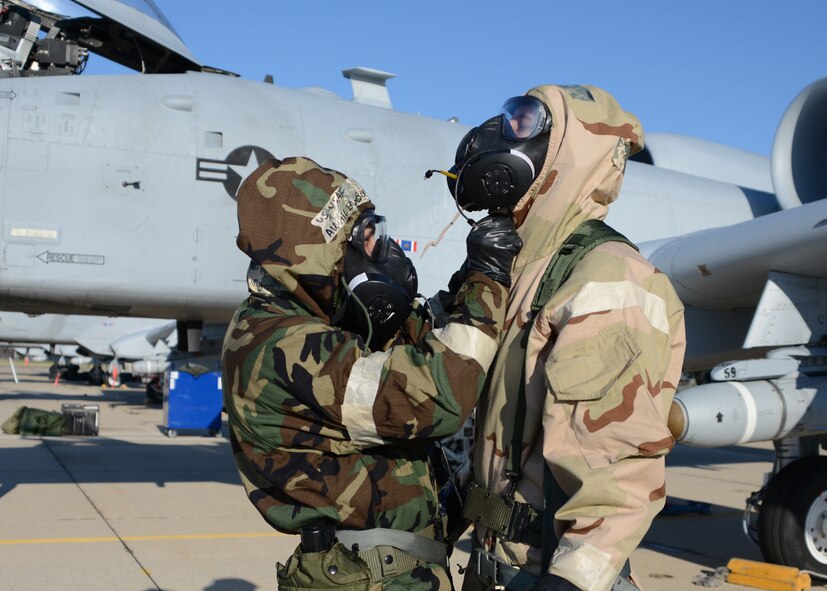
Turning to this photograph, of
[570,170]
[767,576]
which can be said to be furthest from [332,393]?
[767,576]

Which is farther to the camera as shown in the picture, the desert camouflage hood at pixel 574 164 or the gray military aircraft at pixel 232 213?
the gray military aircraft at pixel 232 213

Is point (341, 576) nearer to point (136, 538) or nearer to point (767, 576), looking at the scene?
point (767, 576)

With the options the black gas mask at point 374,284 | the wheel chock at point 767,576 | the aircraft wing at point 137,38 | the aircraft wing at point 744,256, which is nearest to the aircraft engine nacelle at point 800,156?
the aircraft wing at point 744,256

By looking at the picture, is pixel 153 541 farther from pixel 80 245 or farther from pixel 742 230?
pixel 742 230

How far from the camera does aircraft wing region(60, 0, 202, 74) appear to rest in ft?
22.9

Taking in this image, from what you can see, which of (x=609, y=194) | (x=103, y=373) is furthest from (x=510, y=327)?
(x=103, y=373)

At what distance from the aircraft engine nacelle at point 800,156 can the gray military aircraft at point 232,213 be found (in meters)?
0.01

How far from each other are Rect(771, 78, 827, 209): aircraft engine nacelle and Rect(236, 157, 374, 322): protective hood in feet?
20.0

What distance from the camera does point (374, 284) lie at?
2.43m

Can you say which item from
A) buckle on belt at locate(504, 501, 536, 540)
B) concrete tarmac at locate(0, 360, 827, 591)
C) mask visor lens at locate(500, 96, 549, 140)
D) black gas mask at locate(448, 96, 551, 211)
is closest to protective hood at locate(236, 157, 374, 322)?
black gas mask at locate(448, 96, 551, 211)

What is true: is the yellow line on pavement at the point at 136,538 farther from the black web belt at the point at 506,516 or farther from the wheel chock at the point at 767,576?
the black web belt at the point at 506,516

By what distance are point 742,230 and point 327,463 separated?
16.3 feet

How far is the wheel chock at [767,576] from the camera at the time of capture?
5.51m

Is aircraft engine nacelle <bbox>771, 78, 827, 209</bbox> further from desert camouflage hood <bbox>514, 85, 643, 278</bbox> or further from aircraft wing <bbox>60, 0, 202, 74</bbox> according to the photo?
desert camouflage hood <bbox>514, 85, 643, 278</bbox>
